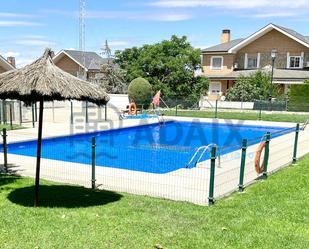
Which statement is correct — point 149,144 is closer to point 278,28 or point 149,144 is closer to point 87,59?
point 278,28

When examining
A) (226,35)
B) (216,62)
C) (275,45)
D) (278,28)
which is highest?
(226,35)

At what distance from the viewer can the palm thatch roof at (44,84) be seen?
702 centimetres

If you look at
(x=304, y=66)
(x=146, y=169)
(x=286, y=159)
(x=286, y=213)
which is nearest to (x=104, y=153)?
(x=146, y=169)

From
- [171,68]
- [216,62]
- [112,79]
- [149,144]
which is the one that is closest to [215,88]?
[216,62]

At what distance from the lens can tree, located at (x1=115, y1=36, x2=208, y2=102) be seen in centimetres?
4034

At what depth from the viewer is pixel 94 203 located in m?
8.22

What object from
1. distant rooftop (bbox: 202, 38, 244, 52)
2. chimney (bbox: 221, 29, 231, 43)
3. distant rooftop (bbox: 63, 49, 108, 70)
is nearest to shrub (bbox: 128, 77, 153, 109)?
distant rooftop (bbox: 202, 38, 244, 52)

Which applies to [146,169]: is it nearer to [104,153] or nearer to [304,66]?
[104,153]

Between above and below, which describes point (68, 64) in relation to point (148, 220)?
above

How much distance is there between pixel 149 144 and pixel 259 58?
31966mm

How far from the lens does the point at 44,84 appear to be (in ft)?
23.1

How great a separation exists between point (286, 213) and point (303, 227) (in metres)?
0.78

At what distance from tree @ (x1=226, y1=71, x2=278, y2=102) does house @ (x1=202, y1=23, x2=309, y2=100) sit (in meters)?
2.77

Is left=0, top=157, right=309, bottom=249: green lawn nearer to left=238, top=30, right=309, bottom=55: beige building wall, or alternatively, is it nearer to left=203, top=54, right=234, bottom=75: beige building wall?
left=238, top=30, right=309, bottom=55: beige building wall
